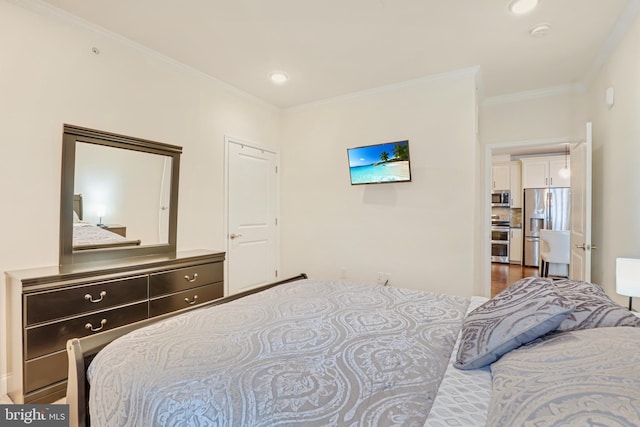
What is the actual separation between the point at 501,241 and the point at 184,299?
701 centimetres

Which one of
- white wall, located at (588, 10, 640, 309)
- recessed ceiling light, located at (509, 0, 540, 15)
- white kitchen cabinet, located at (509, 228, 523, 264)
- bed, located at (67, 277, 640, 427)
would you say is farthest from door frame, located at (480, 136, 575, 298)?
white kitchen cabinet, located at (509, 228, 523, 264)

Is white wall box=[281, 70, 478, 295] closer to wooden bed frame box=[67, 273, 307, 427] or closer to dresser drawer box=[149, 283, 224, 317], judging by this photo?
dresser drawer box=[149, 283, 224, 317]

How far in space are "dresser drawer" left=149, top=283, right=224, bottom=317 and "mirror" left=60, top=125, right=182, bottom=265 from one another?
1.70ft

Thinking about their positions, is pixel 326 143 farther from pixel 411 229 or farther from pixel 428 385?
pixel 428 385

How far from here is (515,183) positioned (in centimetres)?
703

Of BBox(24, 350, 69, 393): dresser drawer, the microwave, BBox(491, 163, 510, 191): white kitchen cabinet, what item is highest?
BBox(491, 163, 510, 191): white kitchen cabinet

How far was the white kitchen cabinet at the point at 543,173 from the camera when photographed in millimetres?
6402

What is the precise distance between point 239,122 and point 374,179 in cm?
177

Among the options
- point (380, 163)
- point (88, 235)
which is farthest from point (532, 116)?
point (88, 235)

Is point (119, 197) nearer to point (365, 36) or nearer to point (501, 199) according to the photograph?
point (365, 36)

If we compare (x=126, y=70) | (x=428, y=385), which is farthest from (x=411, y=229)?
(x=126, y=70)

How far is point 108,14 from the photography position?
2.31 m

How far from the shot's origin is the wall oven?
711 cm
